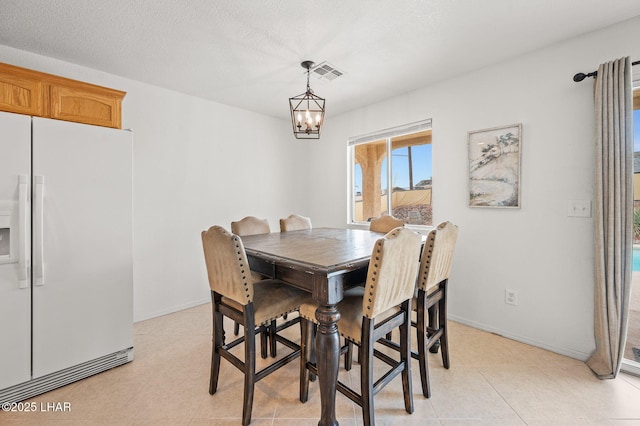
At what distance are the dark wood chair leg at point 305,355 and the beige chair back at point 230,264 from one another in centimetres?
42

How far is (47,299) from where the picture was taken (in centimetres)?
178

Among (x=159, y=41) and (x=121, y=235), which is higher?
(x=159, y=41)

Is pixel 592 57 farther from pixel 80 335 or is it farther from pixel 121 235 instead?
pixel 80 335

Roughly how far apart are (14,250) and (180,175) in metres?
1.60

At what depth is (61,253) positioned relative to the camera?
1.82 meters

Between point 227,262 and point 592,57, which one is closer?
point 227,262

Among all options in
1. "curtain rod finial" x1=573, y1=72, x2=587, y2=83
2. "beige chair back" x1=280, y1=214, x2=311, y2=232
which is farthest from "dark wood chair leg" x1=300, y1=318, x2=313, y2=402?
"curtain rod finial" x1=573, y1=72, x2=587, y2=83

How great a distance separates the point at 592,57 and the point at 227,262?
9.47 feet

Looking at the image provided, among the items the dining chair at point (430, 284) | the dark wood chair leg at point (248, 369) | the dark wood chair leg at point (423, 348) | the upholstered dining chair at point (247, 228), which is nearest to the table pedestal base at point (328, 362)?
the dark wood chair leg at point (248, 369)

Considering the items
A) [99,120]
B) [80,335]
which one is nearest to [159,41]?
[99,120]

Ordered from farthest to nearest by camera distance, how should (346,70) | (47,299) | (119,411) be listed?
(346,70) → (47,299) → (119,411)

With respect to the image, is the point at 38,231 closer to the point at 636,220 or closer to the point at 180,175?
the point at 180,175

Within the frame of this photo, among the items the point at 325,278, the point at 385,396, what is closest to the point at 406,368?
the point at 385,396

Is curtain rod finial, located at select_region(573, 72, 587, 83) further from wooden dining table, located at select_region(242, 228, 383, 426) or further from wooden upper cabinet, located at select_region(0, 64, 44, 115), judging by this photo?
wooden upper cabinet, located at select_region(0, 64, 44, 115)
